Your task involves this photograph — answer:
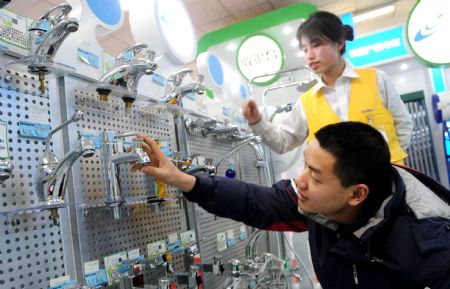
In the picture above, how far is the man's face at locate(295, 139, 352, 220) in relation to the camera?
0.99 m

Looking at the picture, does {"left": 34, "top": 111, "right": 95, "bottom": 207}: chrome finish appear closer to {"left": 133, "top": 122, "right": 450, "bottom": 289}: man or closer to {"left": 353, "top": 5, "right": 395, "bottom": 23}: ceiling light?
{"left": 133, "top": 122, "right": 450, "bottom": 289}: man

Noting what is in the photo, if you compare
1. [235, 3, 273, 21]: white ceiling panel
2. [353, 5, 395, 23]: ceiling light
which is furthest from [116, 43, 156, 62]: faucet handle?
[353, 5, 395, 23]: ceiling light

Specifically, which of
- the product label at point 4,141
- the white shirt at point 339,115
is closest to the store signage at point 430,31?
the white shirt at point 339,115

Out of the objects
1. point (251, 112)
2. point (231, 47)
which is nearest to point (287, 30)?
point (231, 47)

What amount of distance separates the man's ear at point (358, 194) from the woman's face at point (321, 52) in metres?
0.88

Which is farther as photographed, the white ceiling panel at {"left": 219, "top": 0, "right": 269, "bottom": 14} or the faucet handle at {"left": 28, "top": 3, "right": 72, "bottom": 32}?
the white ceiling panel at {"left": 219, "top": 0, "right": 269, "bottom": 14}

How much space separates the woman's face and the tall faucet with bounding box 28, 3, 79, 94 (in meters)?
1.14

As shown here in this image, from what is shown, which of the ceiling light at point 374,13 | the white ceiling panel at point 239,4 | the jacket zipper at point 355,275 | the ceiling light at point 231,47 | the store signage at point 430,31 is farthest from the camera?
the ceiling light at point 374,13

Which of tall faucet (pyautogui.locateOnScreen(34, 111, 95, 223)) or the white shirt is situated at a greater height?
the white shirt

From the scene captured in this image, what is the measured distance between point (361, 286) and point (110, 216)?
825 millimetres

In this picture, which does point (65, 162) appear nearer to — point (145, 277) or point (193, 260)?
point (145, 277)

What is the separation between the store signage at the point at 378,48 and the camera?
A: 4.59 meters

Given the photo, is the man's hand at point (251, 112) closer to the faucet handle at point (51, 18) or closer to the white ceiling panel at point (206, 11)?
the faucet handle at point (51, 18)

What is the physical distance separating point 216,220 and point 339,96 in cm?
92
